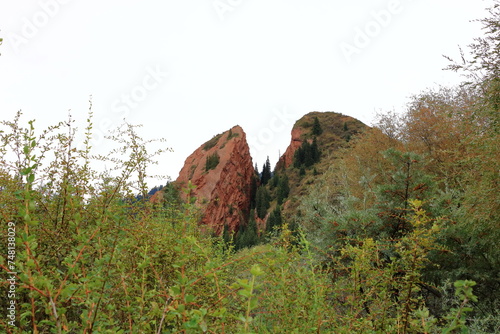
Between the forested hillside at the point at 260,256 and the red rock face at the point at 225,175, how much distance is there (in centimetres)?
4456

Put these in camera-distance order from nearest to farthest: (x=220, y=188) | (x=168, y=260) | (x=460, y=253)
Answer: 1. (x=168, y=260)
2. (x=460, y=253)
3. (x=220, y=188)

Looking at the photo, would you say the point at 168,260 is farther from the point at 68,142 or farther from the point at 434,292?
the point at 434,292

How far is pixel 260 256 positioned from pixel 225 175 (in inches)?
2249

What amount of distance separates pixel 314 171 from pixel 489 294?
2122 inches

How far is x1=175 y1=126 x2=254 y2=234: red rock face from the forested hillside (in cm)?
4456

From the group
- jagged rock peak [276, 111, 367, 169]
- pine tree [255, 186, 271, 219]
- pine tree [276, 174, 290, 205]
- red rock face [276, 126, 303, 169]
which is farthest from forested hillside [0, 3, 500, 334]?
red rock face [276, 126, 303, 169]

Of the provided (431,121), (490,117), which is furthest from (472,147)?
(431,121)

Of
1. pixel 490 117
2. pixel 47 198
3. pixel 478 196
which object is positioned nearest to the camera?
pixel 47 198

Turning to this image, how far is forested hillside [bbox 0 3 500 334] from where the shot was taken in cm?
151

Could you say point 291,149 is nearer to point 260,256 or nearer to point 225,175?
point 225,175

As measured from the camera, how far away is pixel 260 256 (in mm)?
2752

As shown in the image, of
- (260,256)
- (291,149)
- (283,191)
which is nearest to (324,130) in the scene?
(291,149)

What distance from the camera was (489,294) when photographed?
5.23 meters

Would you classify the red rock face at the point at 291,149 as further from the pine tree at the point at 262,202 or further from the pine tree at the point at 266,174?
the pine tree at the point at 262,202
